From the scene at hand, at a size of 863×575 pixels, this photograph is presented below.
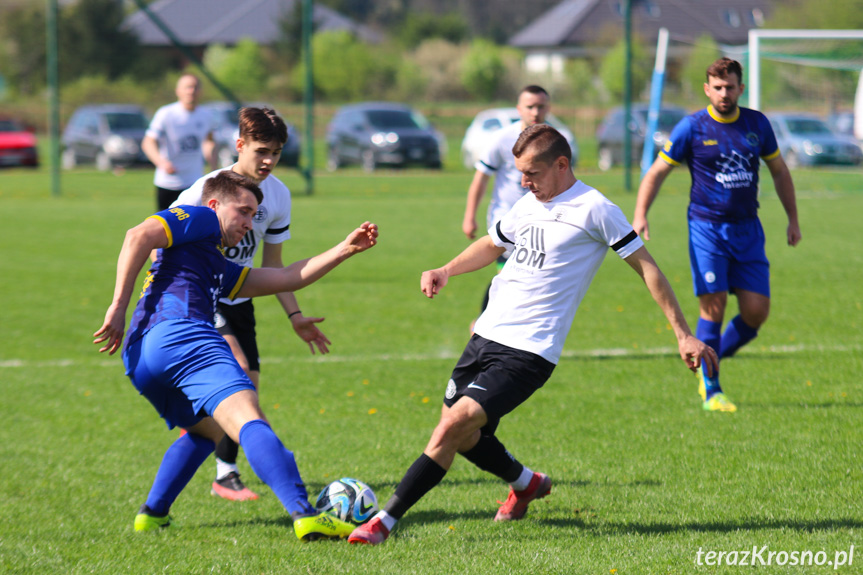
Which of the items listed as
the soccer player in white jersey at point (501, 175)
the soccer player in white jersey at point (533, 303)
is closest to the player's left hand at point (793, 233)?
the soccer player in white jersey at point (501, 175)

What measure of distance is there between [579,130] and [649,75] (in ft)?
28.9

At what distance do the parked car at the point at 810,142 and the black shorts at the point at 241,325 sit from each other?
21660 mm

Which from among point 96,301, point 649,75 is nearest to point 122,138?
point 649,75

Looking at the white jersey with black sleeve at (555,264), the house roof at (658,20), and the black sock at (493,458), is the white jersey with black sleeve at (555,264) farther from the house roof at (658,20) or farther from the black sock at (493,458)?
the house roof at (658,20)

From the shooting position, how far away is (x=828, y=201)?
19.9 meters

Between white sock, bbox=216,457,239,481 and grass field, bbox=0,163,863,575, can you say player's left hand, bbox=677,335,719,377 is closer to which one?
grass field, bbox=0,163,863,575

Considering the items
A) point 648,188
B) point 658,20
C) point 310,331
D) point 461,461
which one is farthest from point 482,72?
point 310,331

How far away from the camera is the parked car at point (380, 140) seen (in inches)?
1088

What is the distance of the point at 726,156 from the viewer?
6.46 meters

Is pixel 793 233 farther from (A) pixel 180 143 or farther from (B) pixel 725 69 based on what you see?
(A) pixel 180 143

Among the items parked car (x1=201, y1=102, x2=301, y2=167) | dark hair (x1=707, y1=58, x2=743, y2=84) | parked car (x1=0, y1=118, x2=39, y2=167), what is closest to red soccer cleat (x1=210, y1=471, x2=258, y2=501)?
dark hair (x1=707, y1=58, x2=743, y2=84)

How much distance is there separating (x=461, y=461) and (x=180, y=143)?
642 centimetres

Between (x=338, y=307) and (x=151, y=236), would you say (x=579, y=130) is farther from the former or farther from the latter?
(x=151, y=236)

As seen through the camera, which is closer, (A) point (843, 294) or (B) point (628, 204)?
(A) point (843, 294)
